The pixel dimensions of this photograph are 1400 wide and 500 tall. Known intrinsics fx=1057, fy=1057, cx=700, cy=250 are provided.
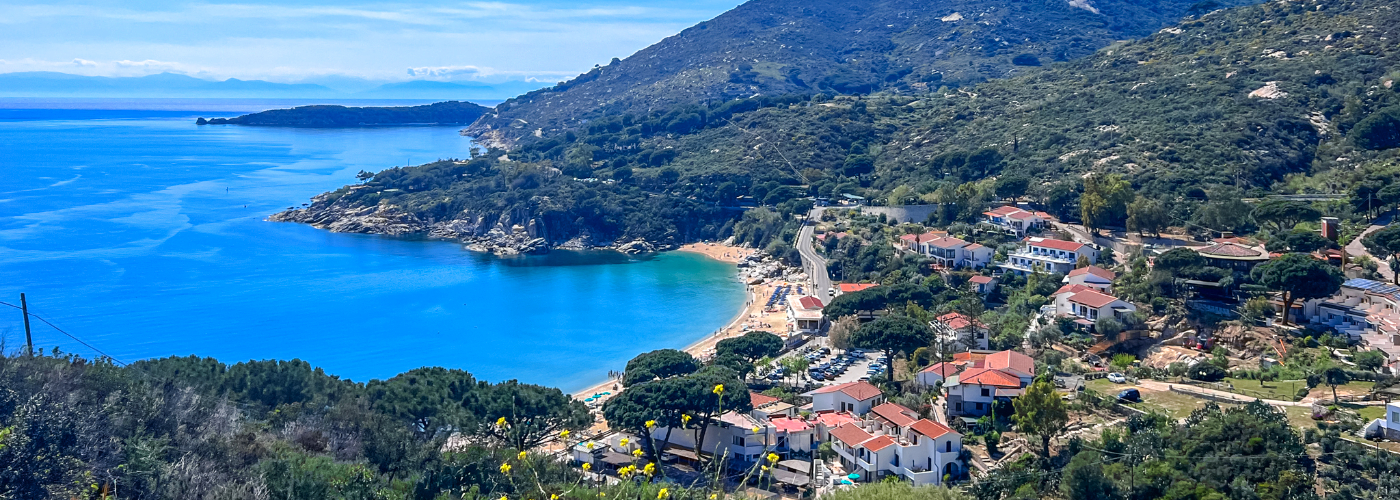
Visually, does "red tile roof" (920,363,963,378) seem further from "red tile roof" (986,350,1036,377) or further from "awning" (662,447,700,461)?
"awning" (662,447,700,461)

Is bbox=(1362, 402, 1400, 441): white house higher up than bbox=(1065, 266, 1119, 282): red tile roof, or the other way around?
bbox=(1065, 266, 1119, 282): red tile roof

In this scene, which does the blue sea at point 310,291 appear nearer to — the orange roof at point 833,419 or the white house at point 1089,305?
the orange roof at point 833,419

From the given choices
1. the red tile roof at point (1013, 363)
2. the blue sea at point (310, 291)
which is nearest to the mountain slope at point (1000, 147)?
the blue sea at point (310, 291)

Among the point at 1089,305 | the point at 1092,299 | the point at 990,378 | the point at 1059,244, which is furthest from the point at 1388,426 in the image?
the point at 1059,244

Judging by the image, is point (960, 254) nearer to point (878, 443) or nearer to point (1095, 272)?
point (1095, 272)

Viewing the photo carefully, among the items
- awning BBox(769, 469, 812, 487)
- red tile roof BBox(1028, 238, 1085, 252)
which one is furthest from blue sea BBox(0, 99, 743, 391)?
awning BBox(769, 469, 812, 487)
